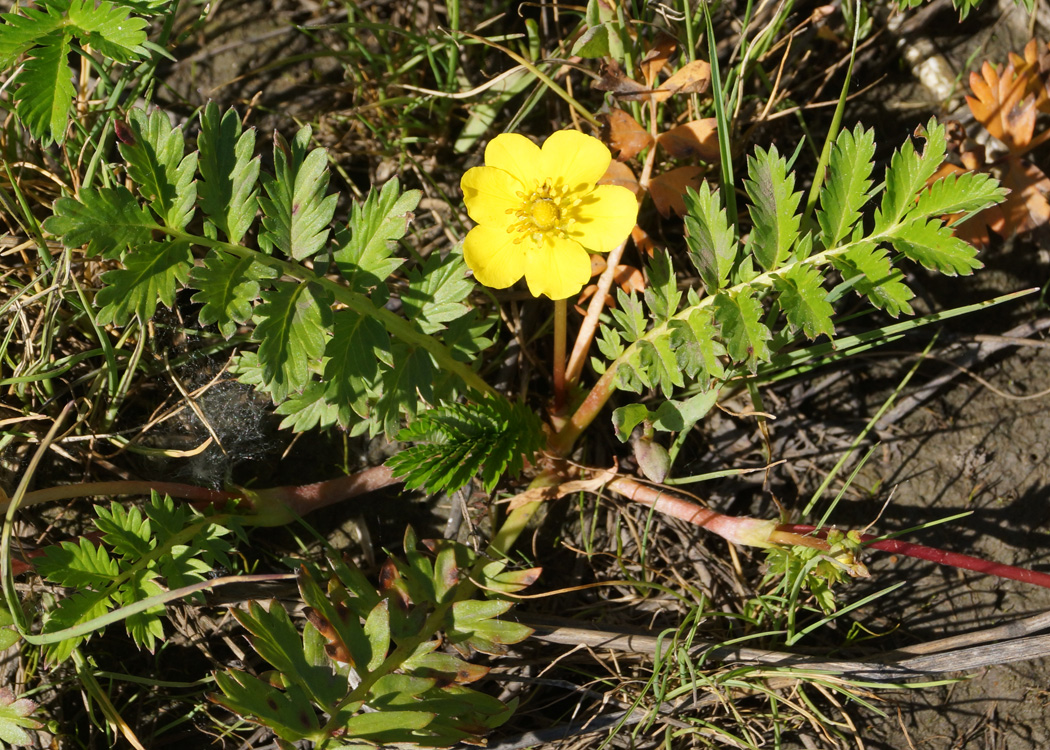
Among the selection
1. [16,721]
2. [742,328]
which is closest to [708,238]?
[742,328]

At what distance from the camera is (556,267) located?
2.51 m

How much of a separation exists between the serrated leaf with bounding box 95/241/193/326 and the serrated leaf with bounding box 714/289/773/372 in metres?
1.55

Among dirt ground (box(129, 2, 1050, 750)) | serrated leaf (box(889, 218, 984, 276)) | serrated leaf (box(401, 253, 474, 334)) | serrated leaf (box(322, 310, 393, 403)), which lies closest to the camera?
serrated leaf (box(889, 218, 984, 276))

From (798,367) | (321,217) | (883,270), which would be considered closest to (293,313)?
(321,217)

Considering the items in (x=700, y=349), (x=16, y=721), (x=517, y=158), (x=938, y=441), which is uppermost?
(x=517, y=158)

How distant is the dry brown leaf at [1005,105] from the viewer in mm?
3158

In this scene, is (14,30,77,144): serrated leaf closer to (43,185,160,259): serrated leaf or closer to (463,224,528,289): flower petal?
(43,185,160,259): serrated leaf

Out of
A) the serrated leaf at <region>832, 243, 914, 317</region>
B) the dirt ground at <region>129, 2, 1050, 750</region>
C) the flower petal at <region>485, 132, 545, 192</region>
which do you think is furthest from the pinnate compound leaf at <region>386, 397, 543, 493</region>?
the serrated leaf at <region>832, 243, 914, 317</region>

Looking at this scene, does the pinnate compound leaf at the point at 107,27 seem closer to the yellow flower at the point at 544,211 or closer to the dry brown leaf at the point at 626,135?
the yellow flower at the point at 544,211

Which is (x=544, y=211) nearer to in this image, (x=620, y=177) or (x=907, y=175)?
(x=620, y=177)

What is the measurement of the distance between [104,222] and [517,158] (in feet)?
4.00

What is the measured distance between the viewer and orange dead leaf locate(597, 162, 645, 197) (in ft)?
9.06

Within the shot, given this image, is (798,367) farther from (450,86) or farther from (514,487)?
(450,86)

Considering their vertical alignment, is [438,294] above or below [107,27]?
below
